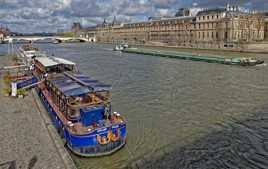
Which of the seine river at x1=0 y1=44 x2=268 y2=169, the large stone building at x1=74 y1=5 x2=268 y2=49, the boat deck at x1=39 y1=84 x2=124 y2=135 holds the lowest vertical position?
the seine river at x1=0 y1=44 x2=268 y2=169

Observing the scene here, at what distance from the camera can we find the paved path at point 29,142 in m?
10.4

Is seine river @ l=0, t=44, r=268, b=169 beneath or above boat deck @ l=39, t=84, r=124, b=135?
beneath

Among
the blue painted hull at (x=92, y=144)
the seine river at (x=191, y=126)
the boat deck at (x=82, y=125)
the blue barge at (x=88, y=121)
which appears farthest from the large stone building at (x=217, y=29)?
the blue painted hull at (x=92, y=144)

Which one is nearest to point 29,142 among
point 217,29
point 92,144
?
point 92,144

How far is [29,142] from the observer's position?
12.2 m

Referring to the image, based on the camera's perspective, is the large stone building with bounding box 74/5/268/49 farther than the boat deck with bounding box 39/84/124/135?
Yes

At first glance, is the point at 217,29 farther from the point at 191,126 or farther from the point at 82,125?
the point at 82,125

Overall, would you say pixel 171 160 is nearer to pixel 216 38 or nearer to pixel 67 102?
pixel 67 102

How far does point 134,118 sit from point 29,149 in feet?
27.0

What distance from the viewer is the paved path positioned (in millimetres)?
10383

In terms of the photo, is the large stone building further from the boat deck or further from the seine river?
the boat deck

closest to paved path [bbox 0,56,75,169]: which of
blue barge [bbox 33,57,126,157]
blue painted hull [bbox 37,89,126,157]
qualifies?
blue painted hull [bbox 37,89,126,157]

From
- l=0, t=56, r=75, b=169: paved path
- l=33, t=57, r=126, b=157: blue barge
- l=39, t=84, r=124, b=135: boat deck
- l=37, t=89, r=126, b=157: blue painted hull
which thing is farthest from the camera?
l=39, t=84, r=124, b=135: boat deck

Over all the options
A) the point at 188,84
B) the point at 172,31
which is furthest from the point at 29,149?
the point at 172,31
